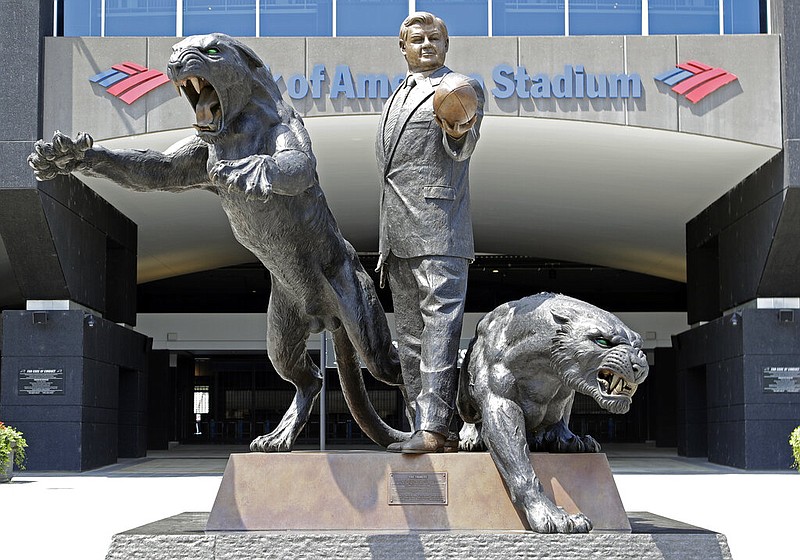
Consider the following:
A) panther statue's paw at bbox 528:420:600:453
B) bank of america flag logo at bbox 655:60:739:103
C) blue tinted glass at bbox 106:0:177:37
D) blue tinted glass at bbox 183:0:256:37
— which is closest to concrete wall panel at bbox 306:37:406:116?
blue tinted glass at bbox 183:0:256:37

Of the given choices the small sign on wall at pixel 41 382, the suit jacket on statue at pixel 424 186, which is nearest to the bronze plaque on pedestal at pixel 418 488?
the suit jacket on statue at pixel 424 186

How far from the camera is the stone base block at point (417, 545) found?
427 cm

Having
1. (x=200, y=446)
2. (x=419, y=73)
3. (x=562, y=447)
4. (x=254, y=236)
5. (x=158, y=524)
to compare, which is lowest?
(x=200, y=446)

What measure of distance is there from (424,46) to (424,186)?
0.72 meters

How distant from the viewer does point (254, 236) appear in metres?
4.75

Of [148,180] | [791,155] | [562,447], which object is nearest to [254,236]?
[148,180]

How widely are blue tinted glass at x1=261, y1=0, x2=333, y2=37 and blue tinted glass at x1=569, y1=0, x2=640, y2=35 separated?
3549mm

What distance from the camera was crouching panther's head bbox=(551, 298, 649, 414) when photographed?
4.31 meters

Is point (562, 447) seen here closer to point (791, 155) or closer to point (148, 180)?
point (148, 180)

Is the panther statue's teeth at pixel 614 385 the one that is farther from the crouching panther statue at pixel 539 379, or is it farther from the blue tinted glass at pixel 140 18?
the blue tinted glass at pixel 140 18

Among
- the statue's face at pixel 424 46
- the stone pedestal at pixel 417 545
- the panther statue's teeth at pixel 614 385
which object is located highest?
the statue's face at pixel 424 46

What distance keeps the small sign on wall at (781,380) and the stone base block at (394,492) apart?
14626mm

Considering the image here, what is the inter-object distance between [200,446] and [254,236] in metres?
29.0

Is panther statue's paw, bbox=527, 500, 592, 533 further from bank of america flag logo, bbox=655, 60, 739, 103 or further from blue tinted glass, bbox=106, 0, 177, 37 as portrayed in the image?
blue tinted glass, bbox=106, 0, 177, 37
